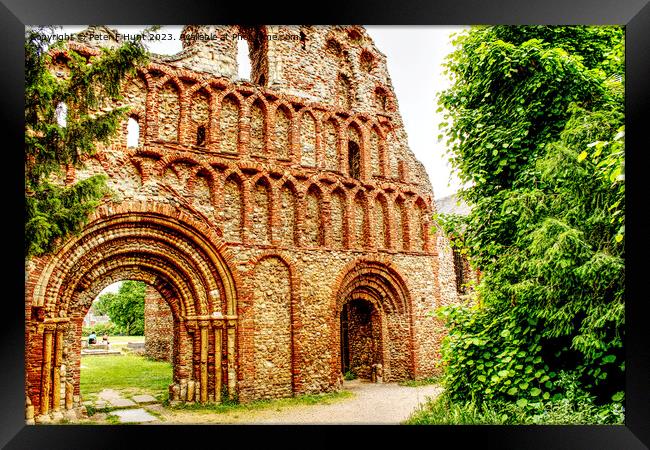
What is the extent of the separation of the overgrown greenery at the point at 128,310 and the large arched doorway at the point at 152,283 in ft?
26.1

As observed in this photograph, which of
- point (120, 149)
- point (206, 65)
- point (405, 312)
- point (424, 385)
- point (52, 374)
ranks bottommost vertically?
point (424, 385)

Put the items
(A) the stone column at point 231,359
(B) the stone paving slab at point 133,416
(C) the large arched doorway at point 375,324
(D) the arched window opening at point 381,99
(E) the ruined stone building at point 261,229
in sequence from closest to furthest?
1. (B) the stone paving slab at point 133,416
2. (E) the ruined stone building at point 261,229
3. (A) the stone column at point 231,359
4. (C) the large arched doorway at point 375,324
5. (D) the arched window opening at point 381,99

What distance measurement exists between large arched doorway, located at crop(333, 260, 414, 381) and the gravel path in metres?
0.68

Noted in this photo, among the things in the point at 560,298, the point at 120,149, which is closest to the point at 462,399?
the point at 560,298

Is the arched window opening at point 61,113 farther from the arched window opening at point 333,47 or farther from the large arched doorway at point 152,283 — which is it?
the arched window opening at point 333,47

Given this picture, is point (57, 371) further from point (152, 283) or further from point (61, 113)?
point (61, 113)

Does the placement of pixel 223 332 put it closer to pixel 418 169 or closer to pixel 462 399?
pixel 462 399

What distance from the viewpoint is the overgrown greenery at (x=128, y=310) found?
1509 centimetres

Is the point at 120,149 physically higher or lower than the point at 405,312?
higher

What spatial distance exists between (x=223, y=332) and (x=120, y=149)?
3.45 meters

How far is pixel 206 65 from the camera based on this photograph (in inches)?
319
